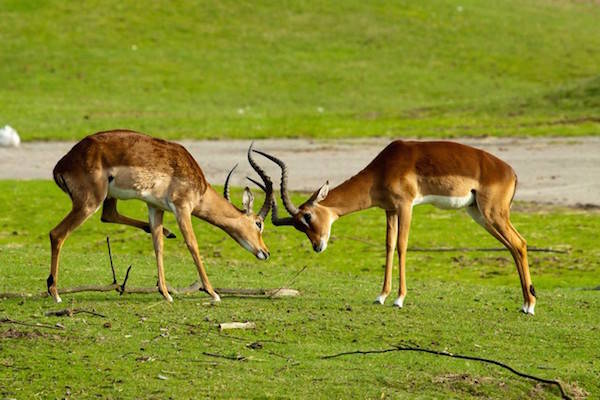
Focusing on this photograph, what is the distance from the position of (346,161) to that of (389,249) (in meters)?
12.9

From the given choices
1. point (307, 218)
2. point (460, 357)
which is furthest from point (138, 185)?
point (460, 357)

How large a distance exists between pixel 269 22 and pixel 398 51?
5128 mm

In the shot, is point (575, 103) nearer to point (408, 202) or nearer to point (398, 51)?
point (398, 51)

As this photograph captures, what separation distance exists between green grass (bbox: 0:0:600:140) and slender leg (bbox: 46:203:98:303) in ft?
59.3

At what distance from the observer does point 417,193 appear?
1130 cm

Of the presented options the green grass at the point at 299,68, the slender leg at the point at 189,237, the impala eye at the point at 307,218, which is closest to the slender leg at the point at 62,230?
the slender leg at the point at 189,237

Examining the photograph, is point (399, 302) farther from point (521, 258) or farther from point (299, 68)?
point (299, 68)

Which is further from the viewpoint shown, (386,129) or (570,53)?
(570,53)

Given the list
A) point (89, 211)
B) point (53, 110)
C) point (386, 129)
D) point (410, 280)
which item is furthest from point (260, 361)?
point (53, 110)

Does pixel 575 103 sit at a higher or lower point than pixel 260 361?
lower

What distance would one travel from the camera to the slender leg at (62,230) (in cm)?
1042

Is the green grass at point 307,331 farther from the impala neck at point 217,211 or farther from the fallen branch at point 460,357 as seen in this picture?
the impala neck at point 217,211

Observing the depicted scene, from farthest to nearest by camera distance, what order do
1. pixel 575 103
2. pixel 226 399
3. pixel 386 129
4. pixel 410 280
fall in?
pixel 575 103 → pixel 386 129 → pixel 410 280 → pixel 226 399

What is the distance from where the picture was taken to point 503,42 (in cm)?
4484
